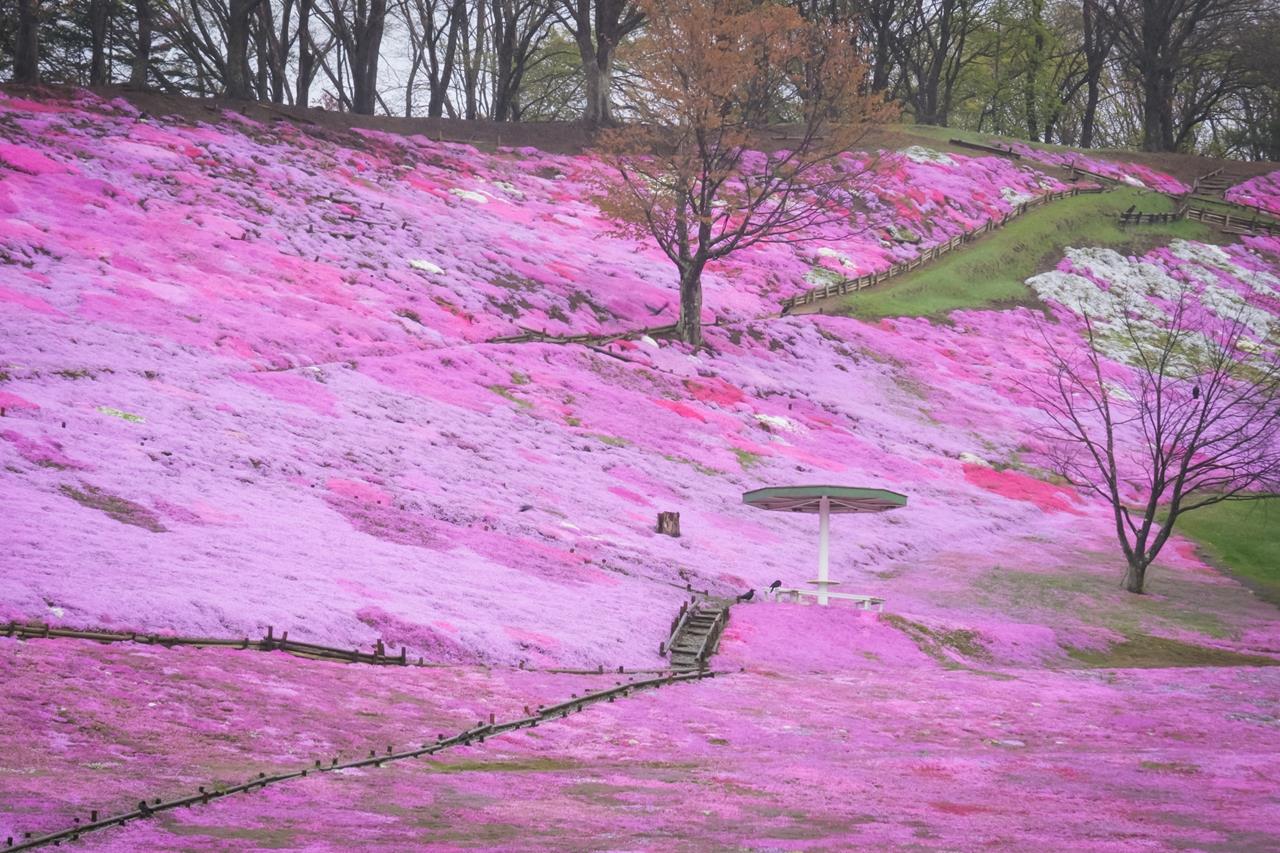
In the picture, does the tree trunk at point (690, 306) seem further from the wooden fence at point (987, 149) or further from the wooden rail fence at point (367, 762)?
the wooden fence at point (987, 149)

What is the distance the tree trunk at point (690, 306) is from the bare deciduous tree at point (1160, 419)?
1191 centimetres

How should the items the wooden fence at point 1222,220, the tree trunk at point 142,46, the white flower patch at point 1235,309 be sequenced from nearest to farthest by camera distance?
the tree trunk at point 142,46 → the white flower patch at point 1235,309 → the wooden fence at point 1222,220

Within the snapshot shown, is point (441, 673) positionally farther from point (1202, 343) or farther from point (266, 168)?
point (1202, 343)

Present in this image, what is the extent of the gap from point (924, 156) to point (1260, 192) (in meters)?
19.4

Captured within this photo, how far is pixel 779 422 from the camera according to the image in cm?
4206

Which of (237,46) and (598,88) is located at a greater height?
(598,88)

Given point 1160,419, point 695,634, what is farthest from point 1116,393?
point 695,634

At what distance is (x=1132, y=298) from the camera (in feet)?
203

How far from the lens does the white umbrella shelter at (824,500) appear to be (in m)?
27.3

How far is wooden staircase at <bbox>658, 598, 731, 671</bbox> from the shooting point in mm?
22453

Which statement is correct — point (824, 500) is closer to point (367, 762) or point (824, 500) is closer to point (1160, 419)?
point (1160, 419)

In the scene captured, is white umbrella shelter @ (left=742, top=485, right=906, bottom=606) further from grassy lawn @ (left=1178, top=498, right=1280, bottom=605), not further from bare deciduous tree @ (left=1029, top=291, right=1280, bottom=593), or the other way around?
grassy lawn @ (left=1178, top=498, right=1280, bottom=605)

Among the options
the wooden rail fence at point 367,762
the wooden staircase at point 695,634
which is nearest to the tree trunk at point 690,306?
the wooden staircase at point 695,634

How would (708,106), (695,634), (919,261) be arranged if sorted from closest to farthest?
(695,634) → (708,106) → (919,261)
